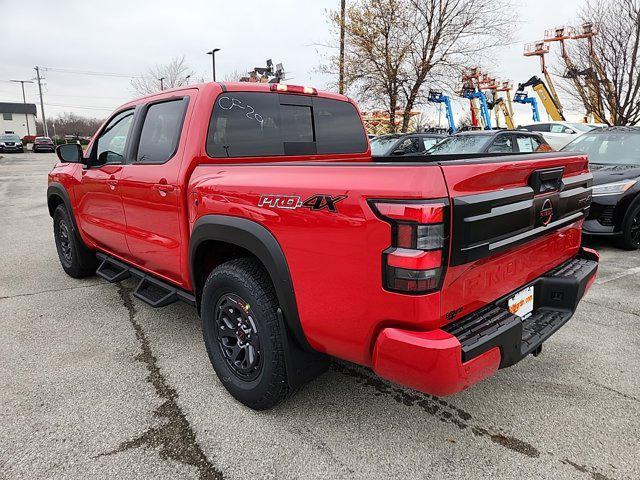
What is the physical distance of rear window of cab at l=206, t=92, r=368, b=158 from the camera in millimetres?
2932

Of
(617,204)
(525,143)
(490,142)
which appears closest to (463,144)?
(490,142)

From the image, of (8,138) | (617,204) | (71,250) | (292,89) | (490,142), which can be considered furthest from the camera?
(8,138)

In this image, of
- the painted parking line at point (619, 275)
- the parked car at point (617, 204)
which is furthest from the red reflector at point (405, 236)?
the parked car at point (617, 204)

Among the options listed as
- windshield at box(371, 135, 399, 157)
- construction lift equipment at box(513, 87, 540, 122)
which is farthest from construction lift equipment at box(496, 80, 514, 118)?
windshield at box(371, 135, 399, 157)

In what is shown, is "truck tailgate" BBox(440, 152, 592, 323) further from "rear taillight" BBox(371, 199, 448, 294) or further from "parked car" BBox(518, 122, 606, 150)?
"parked car" BBox(518, 122, 606, 150)

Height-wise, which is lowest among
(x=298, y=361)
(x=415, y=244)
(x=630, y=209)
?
(x=298, y=361)

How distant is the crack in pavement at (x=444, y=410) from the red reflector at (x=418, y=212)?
1343mm

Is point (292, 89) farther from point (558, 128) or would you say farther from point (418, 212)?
point (558, 128)

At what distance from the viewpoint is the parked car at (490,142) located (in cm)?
796

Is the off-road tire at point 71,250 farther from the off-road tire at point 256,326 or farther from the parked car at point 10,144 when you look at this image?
the parked car at point 10,144

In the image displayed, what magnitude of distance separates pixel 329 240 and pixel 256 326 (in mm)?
751

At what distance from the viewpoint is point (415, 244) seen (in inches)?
67.1

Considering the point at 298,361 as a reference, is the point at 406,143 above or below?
above

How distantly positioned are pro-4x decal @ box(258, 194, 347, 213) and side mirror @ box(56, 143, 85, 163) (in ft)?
9.16
